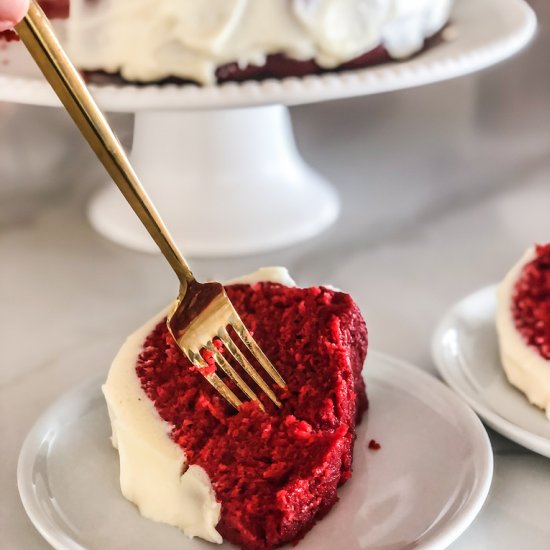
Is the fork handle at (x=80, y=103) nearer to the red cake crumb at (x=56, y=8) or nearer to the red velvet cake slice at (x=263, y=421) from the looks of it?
the red velvet cake slice at (x=263, y=421)

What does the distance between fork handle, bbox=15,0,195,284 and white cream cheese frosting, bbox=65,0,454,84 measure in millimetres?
265

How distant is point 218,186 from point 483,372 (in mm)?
417

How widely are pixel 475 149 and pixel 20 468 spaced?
89 cm

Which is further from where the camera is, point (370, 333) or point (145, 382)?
point (370, 333)

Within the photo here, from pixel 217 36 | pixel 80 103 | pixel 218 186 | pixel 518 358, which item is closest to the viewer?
pixel 80 103

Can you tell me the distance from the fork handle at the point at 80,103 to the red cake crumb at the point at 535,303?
28cm

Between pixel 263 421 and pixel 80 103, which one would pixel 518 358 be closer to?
pixel 263 421

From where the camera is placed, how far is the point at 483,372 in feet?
2.16

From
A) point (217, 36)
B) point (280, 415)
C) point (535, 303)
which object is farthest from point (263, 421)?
point (217, 36)

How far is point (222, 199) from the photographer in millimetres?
955

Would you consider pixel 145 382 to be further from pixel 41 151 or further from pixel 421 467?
pixel 41 151

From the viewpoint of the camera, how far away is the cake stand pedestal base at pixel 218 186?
0.94 metres

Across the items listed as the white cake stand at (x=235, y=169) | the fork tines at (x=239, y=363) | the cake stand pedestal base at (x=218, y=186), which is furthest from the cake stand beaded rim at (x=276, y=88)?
the fork tines at (x=239, y=363)

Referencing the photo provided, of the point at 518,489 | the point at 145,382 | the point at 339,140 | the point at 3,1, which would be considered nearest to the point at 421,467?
the point at 518,489
